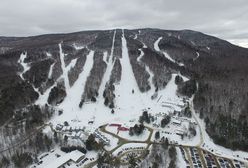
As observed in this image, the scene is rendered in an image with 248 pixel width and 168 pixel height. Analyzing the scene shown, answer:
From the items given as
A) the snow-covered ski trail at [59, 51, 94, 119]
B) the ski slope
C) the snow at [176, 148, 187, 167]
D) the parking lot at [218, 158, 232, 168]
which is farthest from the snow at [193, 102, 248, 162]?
the snow-covered ski trail at [59, 51, 94, 119]

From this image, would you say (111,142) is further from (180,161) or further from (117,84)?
(117,84)

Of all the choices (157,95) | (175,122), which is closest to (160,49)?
(157,95)

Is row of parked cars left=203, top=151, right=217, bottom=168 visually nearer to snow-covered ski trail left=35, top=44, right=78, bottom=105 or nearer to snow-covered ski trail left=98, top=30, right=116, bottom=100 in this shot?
snow-covered ski trail left=98, top=30, right=116, bottom=100

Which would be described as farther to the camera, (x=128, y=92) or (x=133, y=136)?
(x=128, y=92)

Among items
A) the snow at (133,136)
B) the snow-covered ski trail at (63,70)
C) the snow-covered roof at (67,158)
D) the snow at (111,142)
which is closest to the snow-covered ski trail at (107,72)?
the snow-covered ski trail at (63,70)

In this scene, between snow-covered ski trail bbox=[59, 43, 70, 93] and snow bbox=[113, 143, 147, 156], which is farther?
snow-covered ski trail bbox=[59, 43, 70, 93]

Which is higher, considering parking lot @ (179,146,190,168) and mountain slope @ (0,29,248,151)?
mountain slope @ (0,29,248,151)

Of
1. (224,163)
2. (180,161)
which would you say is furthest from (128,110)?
(224,163)

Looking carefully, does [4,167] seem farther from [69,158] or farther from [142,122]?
[142,122]
